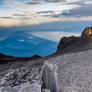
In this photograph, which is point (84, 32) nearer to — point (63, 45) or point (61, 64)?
point (63, 45)

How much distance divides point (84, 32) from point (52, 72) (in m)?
11.1

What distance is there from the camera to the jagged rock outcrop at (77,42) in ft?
36.6

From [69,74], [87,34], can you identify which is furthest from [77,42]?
[69,74]

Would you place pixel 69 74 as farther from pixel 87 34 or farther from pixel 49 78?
pixel 87 34

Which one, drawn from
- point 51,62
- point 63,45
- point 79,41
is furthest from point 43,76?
point 63,45

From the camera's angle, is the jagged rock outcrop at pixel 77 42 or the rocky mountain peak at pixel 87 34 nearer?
the jagged rock outcrop at pixel 77 42

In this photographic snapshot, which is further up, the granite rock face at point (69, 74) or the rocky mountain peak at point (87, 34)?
the granite rock face at point (69, 74)

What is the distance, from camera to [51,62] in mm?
2154

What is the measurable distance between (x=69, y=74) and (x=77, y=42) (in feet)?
36.3

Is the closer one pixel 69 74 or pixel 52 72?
pixel 69 74

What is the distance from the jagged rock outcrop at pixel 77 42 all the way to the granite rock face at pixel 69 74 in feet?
27.1

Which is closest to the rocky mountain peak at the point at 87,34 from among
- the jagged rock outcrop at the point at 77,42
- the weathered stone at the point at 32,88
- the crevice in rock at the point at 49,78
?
the jagged rock outcrop at the point at 77,42

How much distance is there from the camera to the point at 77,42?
12.7 m

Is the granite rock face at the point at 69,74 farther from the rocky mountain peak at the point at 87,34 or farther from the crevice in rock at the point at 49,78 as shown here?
the rocky mountain peak at the point at 87,34
